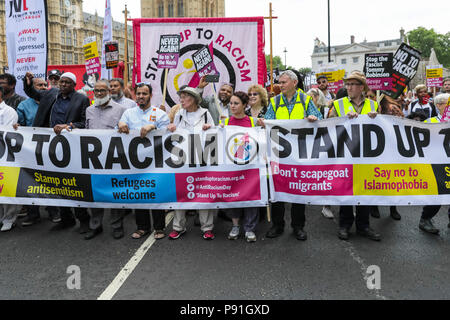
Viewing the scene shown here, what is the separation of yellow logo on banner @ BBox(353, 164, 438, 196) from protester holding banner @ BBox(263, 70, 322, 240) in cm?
84

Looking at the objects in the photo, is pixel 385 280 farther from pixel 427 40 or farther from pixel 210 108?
pixel 427 40

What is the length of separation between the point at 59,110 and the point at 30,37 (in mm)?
1930

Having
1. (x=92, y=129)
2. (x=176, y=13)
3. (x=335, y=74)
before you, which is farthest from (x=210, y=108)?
(x=176, y=13)

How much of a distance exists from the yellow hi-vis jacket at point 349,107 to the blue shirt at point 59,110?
12.0ft

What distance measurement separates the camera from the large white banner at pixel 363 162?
4.52m

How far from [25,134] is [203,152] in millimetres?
2490

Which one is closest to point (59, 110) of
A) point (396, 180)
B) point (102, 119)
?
point (102, 119)

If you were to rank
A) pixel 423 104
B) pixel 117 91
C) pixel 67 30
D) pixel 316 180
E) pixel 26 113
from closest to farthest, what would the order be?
pixel 316 180, pixel 26 113, pixel 117 91, pixel 423 104, pixel 67 30

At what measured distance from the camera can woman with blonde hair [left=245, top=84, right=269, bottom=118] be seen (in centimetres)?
538

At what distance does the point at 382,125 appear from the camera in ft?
15.0

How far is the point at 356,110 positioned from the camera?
4789 mm

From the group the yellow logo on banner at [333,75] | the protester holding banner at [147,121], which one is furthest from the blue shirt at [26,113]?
the yellow logo on banner at [333,75]

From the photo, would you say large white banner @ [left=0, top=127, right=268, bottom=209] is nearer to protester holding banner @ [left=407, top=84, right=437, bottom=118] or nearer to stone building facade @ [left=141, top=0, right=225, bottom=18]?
protester holding banner @ [left=407, top=84, right=437, bottom=118]

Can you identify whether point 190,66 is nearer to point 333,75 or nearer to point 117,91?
point 117,91
